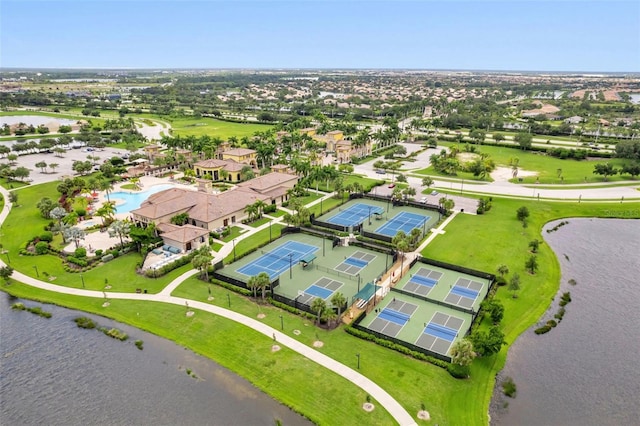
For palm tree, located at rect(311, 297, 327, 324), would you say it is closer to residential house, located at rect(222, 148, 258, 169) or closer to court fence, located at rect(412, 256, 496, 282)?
court fence, located at rect(412, 256, 496, 282)

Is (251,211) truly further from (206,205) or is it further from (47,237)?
(47,237)

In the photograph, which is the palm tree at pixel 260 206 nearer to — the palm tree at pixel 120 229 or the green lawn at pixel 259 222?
the green lawn at pixel 259 222

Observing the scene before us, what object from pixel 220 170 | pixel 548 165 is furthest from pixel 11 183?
pixel 548 165

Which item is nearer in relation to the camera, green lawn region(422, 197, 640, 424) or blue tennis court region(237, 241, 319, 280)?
green lawn region(422, 197, 640, 424)

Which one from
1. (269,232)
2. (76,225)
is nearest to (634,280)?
(269,232)

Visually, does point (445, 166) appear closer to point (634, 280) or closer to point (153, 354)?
point (634, 280)

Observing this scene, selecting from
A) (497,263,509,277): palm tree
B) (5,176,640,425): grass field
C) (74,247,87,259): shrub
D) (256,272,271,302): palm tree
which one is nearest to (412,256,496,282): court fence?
(497,263,509,277): palm tree

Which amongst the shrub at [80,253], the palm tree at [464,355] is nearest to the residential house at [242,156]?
the shrub at [80,253]
